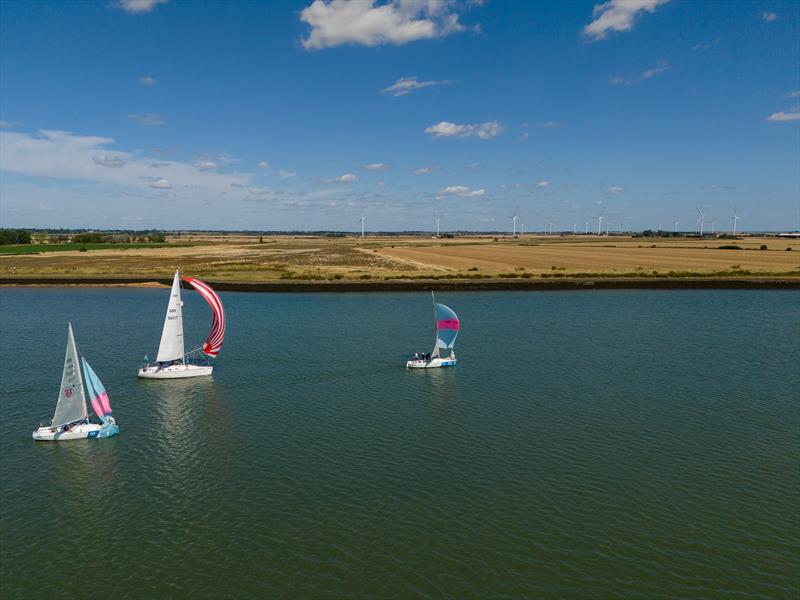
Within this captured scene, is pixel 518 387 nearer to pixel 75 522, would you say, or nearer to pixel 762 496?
pixel 762 496

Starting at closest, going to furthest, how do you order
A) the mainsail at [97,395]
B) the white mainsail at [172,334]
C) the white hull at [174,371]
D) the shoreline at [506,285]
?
the mainsail at [97,395], the white hull at [174,371], the white mainsail at [172,334], the shoreline at [506,285]

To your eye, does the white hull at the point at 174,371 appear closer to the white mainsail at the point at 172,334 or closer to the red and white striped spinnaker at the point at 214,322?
the white mainsail at the point at 172,334

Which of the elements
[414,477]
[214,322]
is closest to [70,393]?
[214,322]

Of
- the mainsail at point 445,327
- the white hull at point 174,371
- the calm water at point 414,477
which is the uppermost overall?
the mainsail at point 445,327

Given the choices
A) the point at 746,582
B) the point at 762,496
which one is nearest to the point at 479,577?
the point at 746,582

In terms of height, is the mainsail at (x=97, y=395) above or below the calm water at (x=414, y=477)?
above

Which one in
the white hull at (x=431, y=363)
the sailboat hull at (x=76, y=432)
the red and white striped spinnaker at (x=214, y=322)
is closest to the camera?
the sailboat hull at (x=76, y=432)

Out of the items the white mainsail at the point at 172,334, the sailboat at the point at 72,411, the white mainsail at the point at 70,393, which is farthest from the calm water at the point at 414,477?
the white mainsail at the point at 172,334
